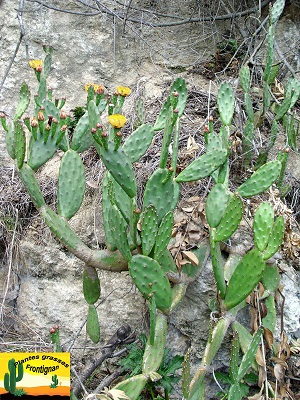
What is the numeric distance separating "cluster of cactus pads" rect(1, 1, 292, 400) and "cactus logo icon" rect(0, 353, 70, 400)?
0.24 metres

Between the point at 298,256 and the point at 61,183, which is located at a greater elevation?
the point at 61,183

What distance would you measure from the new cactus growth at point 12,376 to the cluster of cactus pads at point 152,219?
1.21 ft

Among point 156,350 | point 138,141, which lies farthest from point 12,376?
point 138,141

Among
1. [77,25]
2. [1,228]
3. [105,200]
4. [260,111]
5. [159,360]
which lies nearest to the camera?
[159,360]

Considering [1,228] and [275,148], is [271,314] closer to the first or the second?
[275,148]

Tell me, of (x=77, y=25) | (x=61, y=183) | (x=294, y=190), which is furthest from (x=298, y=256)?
(x=77, y=25)

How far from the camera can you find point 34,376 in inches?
68.6

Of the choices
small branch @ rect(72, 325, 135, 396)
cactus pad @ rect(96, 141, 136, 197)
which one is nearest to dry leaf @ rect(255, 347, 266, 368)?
small branch @ rect(72, 325, 135, 396)

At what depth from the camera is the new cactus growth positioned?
5.64ft

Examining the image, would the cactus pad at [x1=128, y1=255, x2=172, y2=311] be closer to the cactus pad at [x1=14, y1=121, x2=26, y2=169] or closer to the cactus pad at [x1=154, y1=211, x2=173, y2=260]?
the cactus pad at [x1=154, y1=211, x2=173, y2=260]

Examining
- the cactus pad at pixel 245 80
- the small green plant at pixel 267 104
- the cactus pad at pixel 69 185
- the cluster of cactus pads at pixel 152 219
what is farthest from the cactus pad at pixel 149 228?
the cactus pad at pixel 245 80

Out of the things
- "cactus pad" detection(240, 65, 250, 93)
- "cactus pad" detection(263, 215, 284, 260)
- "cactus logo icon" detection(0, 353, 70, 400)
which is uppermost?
"cactus pad" detection(240, 65, 250, 93)

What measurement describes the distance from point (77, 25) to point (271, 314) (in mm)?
2730

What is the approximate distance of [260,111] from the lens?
302cm
